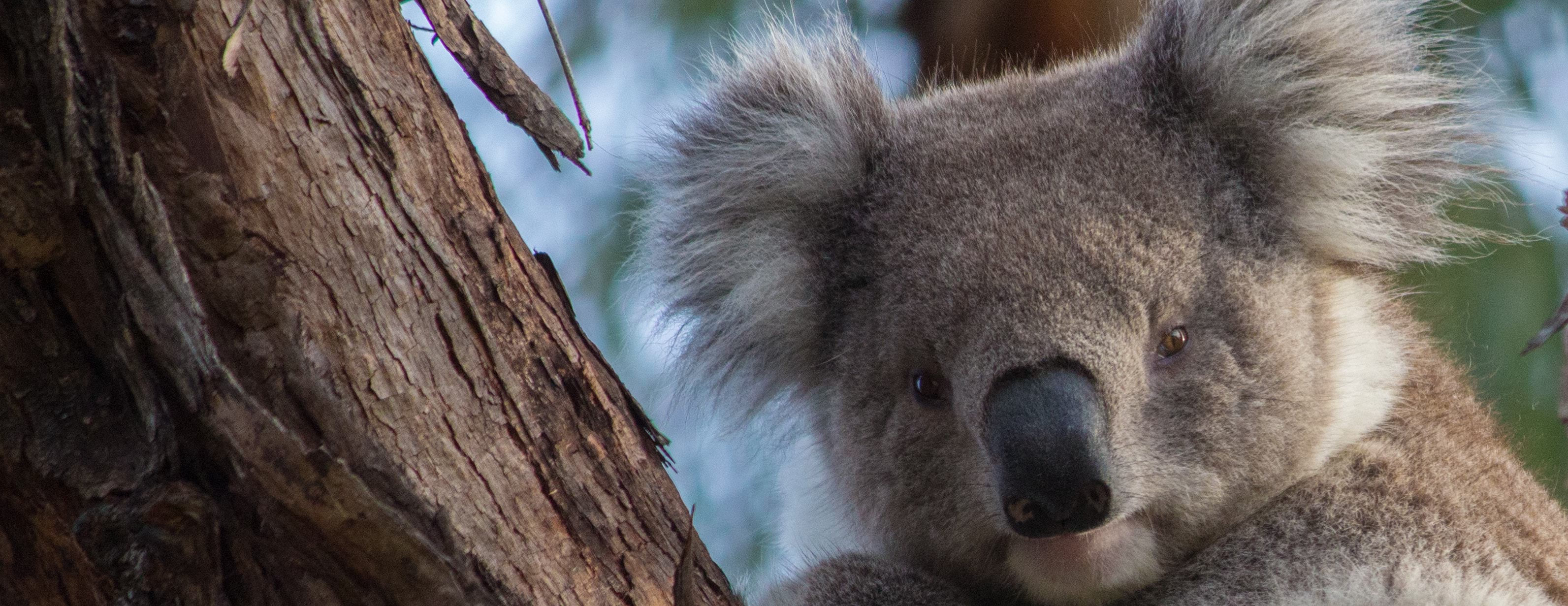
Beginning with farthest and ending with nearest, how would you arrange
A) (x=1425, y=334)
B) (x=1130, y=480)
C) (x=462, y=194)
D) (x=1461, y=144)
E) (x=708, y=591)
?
(x=1425, y=334), (x=1461, y=144), (x=1130, y=480), (x=708, y=591), (x=462, y=194)

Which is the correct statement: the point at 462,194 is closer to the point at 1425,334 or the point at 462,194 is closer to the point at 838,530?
the point at 838,530

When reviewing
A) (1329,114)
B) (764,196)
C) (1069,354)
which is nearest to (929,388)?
(1069,354)

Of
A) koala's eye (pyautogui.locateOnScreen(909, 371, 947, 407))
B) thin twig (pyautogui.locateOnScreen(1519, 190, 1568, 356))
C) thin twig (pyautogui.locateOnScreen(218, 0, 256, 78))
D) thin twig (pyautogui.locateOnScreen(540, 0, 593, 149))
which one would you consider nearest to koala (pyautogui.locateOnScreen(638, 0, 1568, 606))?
koala's eye (pyautogui.locateOnScreen(909, 371, 947, 407))

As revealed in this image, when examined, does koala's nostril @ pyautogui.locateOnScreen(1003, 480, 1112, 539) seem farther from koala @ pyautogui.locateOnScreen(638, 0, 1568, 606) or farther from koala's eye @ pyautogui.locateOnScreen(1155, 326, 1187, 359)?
koala's eye @ pyautogui.locateOnScreen(1155, 326, 1187, 359)

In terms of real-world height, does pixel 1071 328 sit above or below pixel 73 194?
below

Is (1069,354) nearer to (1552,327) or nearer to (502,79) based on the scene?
(1552,327)

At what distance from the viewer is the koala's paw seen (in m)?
2.52

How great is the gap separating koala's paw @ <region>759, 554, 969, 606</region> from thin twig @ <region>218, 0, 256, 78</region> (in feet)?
5.10

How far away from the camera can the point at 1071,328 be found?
226 centimetres

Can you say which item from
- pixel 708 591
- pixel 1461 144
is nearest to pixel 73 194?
pixel 708 591

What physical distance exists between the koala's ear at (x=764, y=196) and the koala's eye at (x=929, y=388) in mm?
362

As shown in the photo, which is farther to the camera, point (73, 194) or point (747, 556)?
point (747, 556)

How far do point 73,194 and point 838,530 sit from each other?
79.7 inches

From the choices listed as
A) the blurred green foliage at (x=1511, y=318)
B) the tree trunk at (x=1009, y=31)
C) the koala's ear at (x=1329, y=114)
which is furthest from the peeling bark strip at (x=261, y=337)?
the blurred green foliage at (x=1511, y=318)
